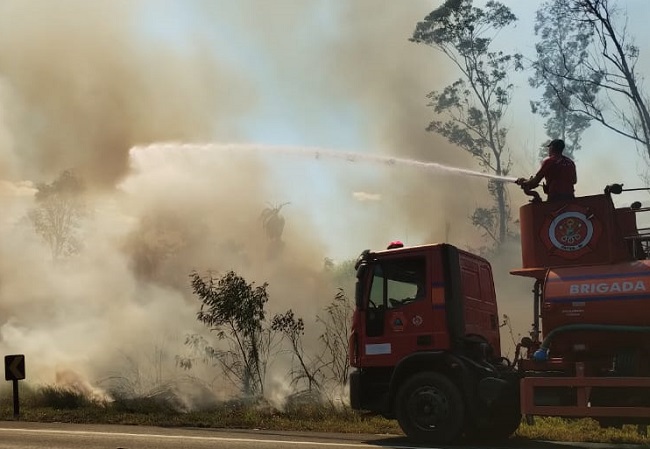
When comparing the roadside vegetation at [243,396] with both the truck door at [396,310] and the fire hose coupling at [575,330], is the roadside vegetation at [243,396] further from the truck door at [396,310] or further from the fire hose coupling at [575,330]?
the fire hose coupling at [575,330]

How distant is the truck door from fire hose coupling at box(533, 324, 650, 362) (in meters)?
1.46

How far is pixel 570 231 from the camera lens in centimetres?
933

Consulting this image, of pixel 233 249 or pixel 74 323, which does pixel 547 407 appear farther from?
pixel 233 249

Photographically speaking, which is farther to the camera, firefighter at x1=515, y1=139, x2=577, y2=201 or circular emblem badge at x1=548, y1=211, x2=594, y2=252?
firefighter at x1=515, y1=139, x2=577, y2=201

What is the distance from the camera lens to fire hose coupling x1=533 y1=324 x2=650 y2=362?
27.7 feet

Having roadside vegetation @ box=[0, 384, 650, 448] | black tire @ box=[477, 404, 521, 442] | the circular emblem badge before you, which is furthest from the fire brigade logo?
roadside vegetation @ box=[0, 384, 650, 448]

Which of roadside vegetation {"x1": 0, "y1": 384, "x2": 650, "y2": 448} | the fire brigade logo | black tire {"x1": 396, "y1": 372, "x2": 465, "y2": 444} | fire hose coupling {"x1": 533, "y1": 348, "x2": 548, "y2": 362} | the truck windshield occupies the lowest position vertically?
roadside vegetation {"x1": 0, "y1": 384, "x2": 650, "y2": 448}

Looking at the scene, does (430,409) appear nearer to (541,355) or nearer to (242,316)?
(541,355)

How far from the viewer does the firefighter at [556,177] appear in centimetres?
962

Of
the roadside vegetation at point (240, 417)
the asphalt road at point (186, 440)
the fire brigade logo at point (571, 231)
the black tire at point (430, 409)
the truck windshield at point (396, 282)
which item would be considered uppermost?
the fire brigade logo at point (571, 231)

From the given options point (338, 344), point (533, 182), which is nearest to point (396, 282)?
point (533, 182)

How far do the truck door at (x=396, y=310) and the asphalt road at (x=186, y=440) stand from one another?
1260 millimetres

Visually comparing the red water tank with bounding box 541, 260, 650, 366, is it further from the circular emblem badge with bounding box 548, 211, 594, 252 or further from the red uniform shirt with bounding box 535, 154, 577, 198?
the red uniform shirt with bounding box 535, 154, 577, 198

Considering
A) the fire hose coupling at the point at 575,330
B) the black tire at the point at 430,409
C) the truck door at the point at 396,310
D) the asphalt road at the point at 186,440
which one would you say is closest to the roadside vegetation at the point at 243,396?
the asphalt road at the point at 186,440
